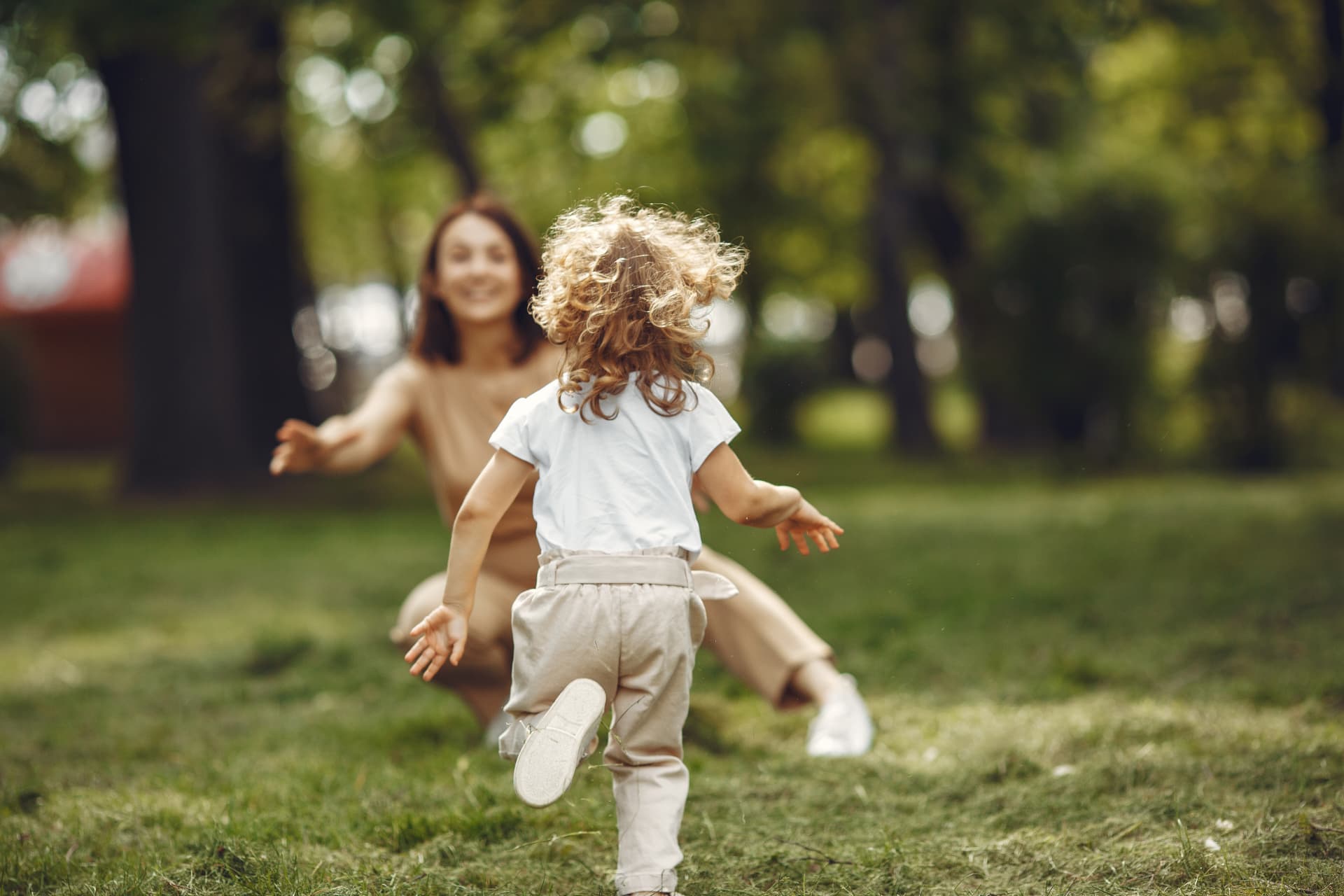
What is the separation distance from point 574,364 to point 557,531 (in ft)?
1.16

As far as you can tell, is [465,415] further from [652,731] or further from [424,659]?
[652,731]

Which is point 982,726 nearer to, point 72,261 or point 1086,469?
point 1086,469

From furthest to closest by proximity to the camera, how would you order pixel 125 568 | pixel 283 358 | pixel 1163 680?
1. pixel 283 358
2. pixel 125 568
3. pixel 1163 680

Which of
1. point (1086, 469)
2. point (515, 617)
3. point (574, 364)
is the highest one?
point (574, 364)

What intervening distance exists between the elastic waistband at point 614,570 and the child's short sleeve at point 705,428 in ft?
0.77

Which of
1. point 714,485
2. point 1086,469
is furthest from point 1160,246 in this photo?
point 714,485

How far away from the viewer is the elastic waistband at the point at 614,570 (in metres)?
2.60

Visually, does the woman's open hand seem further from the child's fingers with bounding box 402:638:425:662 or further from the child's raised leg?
the child's raised leg

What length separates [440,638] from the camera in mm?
2658

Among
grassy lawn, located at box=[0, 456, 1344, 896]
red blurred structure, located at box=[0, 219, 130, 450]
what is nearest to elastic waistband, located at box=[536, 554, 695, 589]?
grassy lawn, located at box=[0, 456, 1344, 896]

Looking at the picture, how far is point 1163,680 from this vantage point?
15.0 feet

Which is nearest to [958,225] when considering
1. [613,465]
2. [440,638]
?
[613,465]

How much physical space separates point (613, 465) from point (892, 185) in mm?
12182

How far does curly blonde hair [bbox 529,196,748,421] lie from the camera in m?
2.63
